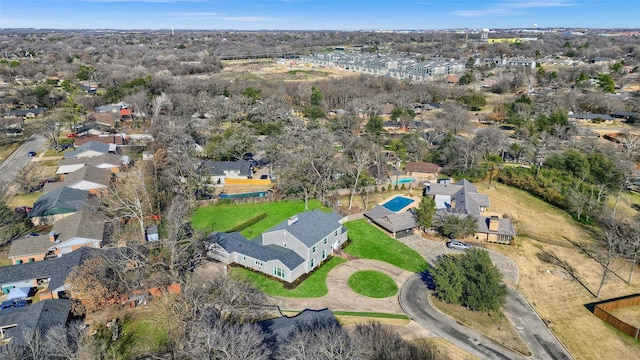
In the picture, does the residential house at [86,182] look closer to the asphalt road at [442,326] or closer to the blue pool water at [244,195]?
the blue pool water at [244,195]

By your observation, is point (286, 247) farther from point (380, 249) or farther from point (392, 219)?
point (392, 219)

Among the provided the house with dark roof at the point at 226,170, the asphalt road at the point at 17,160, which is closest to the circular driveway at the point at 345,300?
the house with dark roof at the point at 226,170

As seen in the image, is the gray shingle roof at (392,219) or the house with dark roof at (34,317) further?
the gray shingle roof at (392,219)

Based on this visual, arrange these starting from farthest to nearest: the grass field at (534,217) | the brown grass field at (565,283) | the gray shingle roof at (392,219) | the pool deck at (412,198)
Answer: the pool deck at (412,198) → the grass field at (534,217) → the gray shingle roof at (392,219) → the brown grass field at (565,283)

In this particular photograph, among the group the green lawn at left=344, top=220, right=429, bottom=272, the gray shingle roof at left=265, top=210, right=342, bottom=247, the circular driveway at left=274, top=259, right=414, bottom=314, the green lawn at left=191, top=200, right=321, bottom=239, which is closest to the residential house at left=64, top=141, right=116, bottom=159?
the green lawn at left=191, top=200, right=321, bottom=239

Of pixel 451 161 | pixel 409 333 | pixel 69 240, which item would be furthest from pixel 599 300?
pixel 69 240

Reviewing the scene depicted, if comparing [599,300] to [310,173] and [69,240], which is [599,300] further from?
[69,240]
